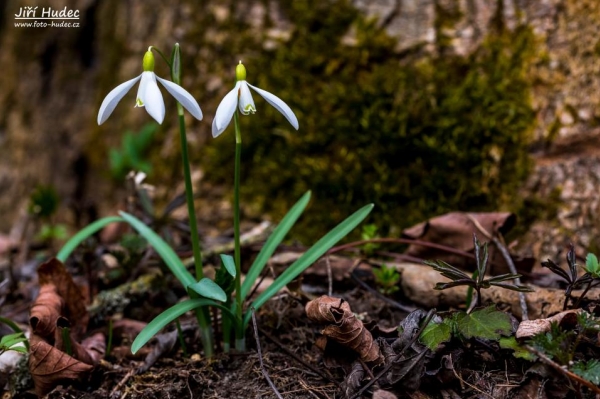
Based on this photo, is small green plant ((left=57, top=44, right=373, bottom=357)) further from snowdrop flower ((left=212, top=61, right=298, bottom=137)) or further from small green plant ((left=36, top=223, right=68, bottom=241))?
small green plant ((left=36, top=223, right=68, bottom=241))

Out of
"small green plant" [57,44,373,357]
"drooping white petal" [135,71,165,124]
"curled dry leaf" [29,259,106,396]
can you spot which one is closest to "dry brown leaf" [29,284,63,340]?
"curled dry leaf" [29,259,106,396]

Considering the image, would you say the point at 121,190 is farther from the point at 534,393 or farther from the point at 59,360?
the point at 534,393

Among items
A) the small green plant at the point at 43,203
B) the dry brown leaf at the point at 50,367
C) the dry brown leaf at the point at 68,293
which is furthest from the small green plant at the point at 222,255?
the small green plant at the point at 43,203

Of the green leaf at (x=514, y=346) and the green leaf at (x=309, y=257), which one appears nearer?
the green leaf at (x=514, y=346)

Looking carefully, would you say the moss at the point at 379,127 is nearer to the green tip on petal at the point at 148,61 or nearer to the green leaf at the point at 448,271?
the green leaf at the point at 448,271

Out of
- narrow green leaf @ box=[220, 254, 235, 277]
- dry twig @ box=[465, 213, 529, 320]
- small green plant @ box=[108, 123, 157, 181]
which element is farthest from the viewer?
small green plant @ box=[108, 123, 157, 181]

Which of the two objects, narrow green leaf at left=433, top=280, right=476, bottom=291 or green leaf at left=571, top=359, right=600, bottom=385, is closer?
green leaf at left=571, top=359, right=600, bottom=385
